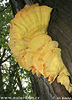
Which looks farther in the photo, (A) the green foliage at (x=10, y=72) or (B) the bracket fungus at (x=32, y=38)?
(A) the green foliage at (x=10, y=72)

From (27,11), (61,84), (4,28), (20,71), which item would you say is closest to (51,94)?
(61,84)

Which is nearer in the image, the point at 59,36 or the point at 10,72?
the point at 59,36

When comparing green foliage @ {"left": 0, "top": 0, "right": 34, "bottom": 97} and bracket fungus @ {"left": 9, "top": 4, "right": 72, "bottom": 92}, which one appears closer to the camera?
bracket fungus @ {"left": 9, "top": 4, "right": 72, "bottom": 92}

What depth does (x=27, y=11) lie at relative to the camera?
1.48 meters

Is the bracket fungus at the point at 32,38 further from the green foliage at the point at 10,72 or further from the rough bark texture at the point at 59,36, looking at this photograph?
the green foliage at the point at 10,72

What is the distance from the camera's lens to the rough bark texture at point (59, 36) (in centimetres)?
131

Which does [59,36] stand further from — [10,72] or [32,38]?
[10,72]

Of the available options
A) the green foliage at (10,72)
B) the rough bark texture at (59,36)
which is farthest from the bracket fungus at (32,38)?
the green foliage at (10,72)

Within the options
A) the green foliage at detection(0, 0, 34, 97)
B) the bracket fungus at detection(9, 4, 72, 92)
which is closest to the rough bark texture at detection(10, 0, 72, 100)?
the bracket fungus at detection(9, 4, 72, 92)

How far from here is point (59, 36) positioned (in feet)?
4.78

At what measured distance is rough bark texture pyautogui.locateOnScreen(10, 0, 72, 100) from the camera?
4.31ft

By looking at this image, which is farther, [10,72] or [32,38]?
[10,72]

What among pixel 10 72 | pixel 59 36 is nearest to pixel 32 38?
pixel 59 36

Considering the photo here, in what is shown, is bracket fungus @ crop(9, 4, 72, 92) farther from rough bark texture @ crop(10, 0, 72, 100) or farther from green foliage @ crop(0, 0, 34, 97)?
green foliage @ crop(0, 0, 34, 97)
